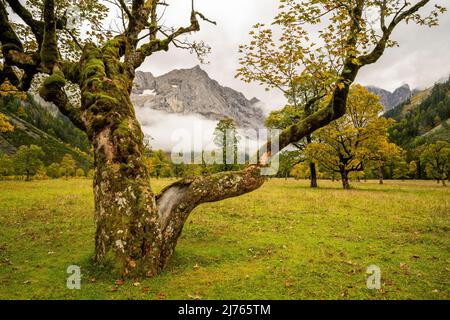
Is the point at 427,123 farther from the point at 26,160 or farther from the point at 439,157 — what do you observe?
the point at 26,160

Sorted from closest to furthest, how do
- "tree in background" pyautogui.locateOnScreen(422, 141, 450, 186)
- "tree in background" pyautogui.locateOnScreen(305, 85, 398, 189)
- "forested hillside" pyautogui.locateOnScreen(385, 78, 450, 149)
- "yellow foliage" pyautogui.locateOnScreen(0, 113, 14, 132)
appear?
"yellow foliage" pyautogui.locateOnScreen(0, 113, 14, 132)
"tree in background" pyautogui.locateOnScreen(305, 85, 398, 189)
"tree in background" pyautogui.locateOnScreen(422, 141, 450, 186)
"forested hillside" pyautogui.locateOnScreen(385, 78, 450, 149)

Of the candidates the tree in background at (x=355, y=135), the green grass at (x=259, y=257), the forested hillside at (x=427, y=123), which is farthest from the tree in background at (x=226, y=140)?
the forested hillside at (x=427, y=123)

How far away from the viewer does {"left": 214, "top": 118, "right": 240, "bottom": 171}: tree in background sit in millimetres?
56688

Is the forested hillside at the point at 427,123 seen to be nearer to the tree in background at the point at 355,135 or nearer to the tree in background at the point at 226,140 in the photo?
the tree in background at the point at 226,140

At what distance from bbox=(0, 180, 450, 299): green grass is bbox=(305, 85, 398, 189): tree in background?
19.1 m

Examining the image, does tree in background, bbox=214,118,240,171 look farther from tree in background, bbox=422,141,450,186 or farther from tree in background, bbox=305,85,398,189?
tree in background, bbox=422,141,450,186

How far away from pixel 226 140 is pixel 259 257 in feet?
158

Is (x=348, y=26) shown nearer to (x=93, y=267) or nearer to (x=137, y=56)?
(x=137, y=56)

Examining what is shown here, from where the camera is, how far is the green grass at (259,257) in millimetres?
6816

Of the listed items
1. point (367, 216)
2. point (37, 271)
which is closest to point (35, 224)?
point (37, 271)

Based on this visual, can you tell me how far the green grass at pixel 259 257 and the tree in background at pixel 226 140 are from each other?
40393 mm

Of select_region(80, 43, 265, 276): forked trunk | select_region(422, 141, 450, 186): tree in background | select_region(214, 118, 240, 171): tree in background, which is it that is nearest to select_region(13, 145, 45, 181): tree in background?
select_region(214, 118, 240, 171): tree in background

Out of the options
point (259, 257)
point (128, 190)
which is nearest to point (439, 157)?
point (259, 257)

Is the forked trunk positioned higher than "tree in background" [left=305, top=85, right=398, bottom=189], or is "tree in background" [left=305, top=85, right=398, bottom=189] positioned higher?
"tree in background" [left=305, top=85, right=398, bottom=189]
